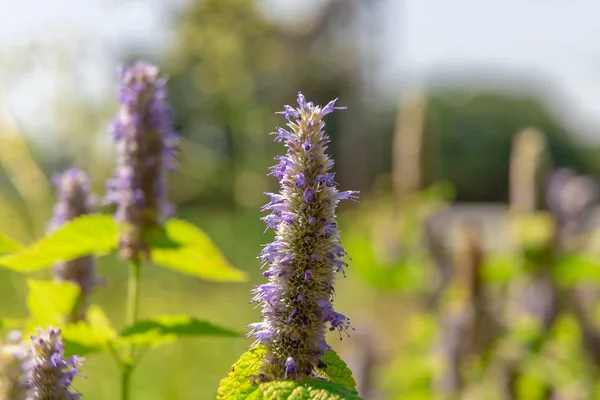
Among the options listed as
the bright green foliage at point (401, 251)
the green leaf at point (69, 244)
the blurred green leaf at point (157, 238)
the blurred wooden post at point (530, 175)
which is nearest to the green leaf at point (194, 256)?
the blurred green leaf at point (157, 238)

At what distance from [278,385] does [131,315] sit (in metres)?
0.99

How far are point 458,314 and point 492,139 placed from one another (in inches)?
1363

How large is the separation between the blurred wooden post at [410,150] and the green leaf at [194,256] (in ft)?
10.4

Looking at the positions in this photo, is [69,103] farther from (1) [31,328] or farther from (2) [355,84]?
(2) [355,84]

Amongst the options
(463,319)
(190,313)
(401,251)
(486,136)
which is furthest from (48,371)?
(486,136)

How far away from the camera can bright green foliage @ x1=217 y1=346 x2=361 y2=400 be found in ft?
3.05

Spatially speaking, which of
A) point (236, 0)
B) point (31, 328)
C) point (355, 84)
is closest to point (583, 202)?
point (31, 328)

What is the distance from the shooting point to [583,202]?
5031mm

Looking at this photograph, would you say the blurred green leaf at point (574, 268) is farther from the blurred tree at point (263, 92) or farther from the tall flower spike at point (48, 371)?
the blurred tree at point (263, 92)

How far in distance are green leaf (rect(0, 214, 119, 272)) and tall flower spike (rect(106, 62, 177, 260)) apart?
0.07 metres

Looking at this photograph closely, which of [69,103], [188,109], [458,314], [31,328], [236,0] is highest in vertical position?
[188,109]

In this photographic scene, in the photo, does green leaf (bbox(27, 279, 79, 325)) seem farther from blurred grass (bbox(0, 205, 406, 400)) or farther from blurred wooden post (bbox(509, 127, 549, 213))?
blurred wooden post (bbox(509, 127, 549, 213))

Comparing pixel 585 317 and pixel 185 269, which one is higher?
pixel 585 317

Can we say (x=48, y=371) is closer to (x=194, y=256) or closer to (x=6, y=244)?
(x=6, y=244)
